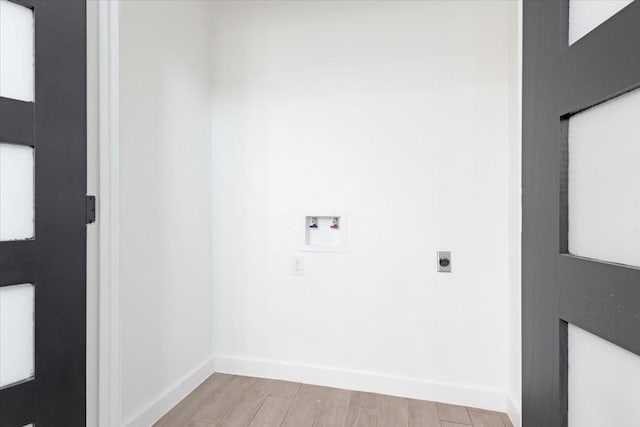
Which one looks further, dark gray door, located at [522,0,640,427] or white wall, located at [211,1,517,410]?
white wall, located at [211,1,517,410]

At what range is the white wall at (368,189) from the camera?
1.70 m

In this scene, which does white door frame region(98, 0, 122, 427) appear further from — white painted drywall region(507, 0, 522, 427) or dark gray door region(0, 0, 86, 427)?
white painted drywall region(507, 0, 522, 427)

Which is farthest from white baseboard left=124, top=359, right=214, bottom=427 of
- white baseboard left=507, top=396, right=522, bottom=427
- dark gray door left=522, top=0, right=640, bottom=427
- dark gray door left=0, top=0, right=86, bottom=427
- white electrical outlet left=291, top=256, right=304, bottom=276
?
white baseboard left=507, top=396, right=522, bottom=427

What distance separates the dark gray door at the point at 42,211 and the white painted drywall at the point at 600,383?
1.27 meters

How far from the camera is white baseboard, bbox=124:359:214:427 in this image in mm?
1482

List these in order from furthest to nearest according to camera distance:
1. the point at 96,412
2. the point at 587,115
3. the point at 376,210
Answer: the point at 376,210 < the point at 96,412 < the point at 587,115

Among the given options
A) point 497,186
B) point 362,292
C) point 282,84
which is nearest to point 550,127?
point 497,186

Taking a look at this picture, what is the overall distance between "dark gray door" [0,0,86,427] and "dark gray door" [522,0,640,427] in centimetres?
125

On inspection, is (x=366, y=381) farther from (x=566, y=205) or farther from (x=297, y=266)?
(x=566, y=205)

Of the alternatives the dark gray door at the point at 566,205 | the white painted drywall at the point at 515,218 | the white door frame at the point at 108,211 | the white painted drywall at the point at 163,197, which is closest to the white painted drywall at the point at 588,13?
the dark gray door at the point at 566,205

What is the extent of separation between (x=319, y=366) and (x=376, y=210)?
97 centimetres

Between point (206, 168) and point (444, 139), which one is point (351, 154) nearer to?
point (444, 139)

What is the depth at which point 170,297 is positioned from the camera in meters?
1.71

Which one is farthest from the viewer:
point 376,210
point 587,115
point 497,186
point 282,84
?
point 282,84
